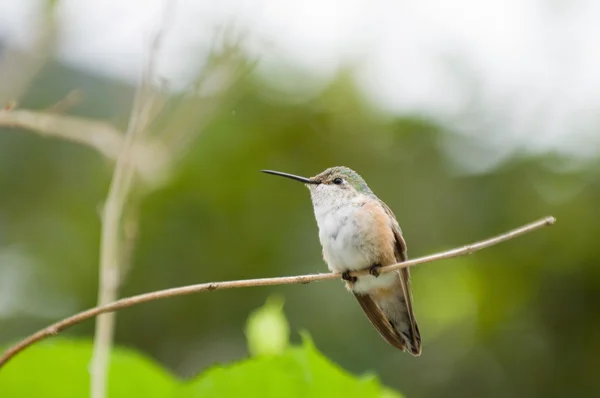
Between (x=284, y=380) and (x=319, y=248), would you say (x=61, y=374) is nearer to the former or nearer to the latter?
(x=284, y=380)

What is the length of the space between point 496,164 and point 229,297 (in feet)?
6.56

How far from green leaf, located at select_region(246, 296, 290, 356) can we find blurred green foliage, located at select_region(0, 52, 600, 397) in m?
2.78

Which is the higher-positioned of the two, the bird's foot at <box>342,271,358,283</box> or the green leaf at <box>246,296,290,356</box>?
the bird's foot at <box>342,271,358,283</box>

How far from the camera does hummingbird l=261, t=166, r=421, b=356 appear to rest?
2367 millimetres

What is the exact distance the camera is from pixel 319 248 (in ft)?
14.2

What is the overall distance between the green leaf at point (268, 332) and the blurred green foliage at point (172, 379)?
17cm

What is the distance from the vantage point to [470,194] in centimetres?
504

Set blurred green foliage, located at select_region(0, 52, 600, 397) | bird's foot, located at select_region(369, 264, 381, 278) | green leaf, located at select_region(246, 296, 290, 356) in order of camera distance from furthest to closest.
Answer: blurred green foliage, located at select_region(0, 52, 600, 397) → bird's foot, located at select_region(369, 264, 381, 278) → green leaf, located at select_region(246, 296, 290, 356)

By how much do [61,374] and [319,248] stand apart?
3.14m

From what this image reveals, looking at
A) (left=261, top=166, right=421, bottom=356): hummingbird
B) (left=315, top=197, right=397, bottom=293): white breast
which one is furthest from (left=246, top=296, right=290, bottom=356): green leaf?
(left=315, top=197, right=397, bottom=293): white breast

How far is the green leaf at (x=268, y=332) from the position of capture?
142 centimetres

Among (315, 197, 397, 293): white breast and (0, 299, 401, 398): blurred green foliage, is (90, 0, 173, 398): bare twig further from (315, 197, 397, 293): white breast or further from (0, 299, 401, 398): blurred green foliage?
(315, 197, 397, 293): white breast

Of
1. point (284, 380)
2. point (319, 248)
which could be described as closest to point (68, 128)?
point (284, 380)

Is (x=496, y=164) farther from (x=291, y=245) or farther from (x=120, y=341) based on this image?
(x=120, y=341)
